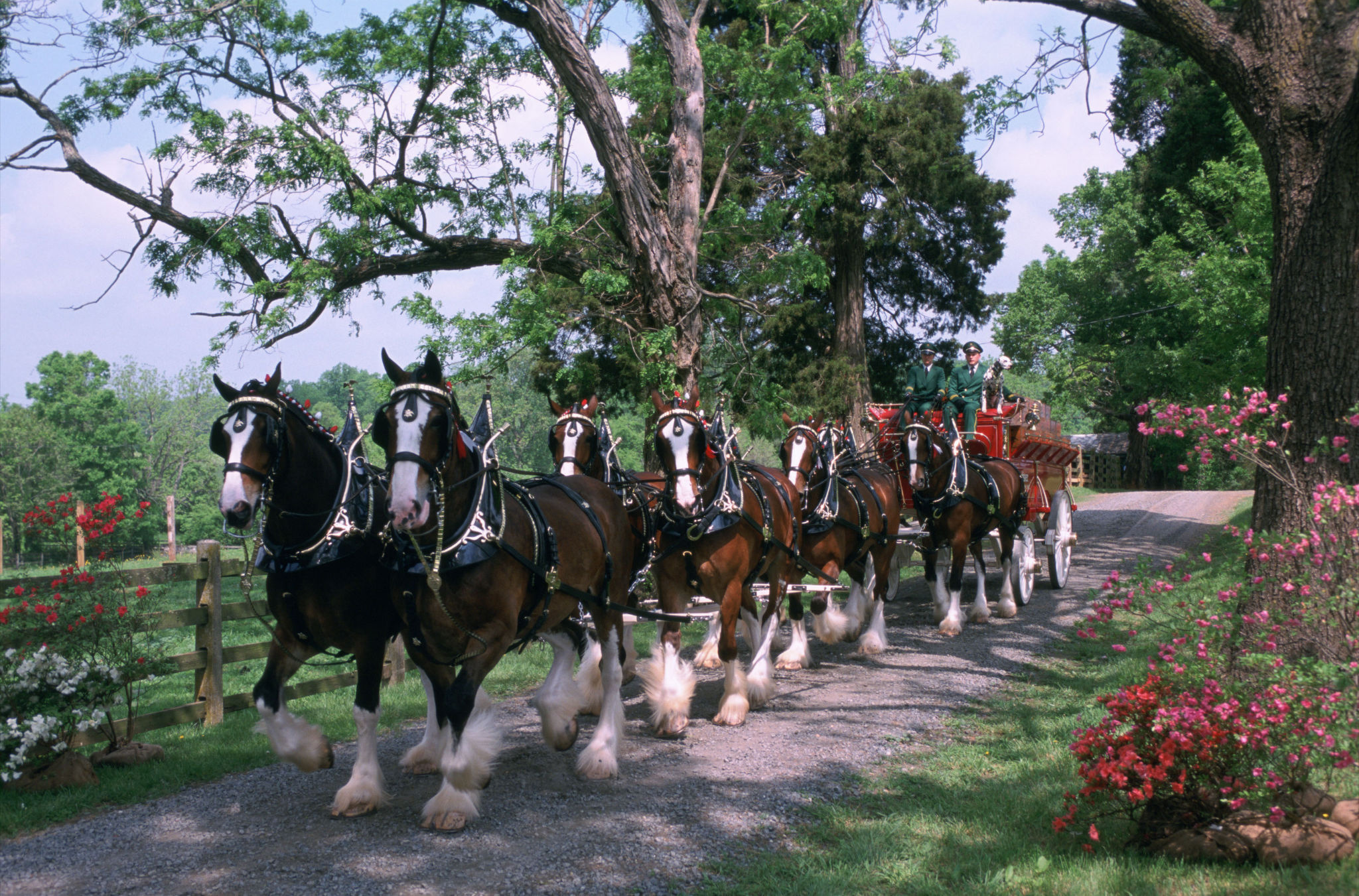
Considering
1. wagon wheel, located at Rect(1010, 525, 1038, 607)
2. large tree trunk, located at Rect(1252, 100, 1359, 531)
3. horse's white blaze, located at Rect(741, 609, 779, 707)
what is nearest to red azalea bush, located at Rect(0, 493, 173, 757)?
horse's white blaze, located at Rect(741, 609, 779, 707)

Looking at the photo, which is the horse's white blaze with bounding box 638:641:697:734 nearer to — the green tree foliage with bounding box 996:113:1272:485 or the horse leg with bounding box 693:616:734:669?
the horse leg with bounding box 693:616:734:669

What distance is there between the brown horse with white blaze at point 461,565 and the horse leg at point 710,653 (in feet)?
11.7

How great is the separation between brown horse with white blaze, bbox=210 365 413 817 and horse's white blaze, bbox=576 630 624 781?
1288 mm

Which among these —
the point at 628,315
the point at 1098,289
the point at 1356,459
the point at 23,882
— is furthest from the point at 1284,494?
the point at 1098,289

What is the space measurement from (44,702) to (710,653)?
5.60 m

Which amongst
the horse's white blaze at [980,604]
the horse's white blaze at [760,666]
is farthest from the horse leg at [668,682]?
the horse's white blaze at [980,604]

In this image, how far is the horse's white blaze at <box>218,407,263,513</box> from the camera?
A: 4.76 m

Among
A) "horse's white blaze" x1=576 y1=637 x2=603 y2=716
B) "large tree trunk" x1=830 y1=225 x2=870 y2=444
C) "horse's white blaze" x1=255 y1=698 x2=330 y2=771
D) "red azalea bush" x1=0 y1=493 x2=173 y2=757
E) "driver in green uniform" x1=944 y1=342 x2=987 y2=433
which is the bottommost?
"horse's white blaze" x1=576 y1=637 x2=603 y2=716

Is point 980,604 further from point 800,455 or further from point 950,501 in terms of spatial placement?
point 800,455

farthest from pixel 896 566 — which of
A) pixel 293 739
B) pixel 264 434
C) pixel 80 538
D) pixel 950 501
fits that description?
pixel 264 434

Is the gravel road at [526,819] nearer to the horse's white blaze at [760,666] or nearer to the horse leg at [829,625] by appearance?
the horse's white blaze at [760,666]

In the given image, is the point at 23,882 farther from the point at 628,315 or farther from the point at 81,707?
the point at 628,315

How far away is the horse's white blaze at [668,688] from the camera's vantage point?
7.15 metres

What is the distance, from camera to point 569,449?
27.0 feet
